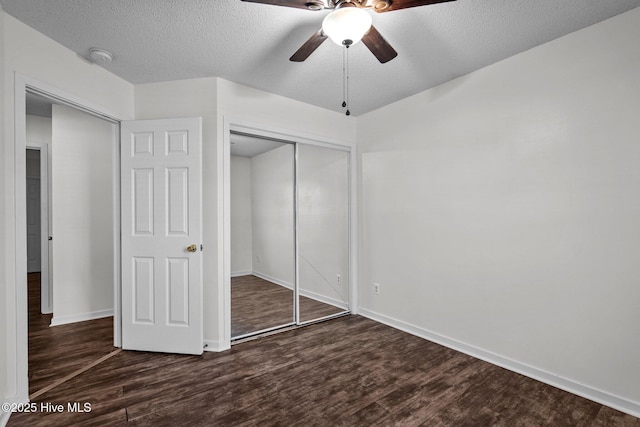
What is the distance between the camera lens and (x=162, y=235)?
2699 mm

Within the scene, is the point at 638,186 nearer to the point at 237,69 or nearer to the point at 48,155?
Answer: the point at 237,69

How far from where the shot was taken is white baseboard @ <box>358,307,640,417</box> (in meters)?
1.93

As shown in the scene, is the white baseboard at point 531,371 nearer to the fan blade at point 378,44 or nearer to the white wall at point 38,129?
the fan blade at point 378,44

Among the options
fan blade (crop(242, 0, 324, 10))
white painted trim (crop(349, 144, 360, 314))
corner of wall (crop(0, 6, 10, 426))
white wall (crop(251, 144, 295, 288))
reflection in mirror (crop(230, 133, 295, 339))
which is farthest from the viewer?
white painted trim (crop(349, 144, 360, 314))

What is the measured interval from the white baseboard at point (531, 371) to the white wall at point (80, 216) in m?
3.56

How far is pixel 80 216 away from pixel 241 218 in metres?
2.00

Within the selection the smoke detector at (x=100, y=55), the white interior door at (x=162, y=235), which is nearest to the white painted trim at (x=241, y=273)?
the white interior door at (x=162, y=235)

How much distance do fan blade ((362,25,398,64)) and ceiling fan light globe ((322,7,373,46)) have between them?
92 mm

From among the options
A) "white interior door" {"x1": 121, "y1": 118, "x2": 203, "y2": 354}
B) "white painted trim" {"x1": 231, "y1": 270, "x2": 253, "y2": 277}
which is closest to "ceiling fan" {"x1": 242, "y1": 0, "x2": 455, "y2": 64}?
"white interior door" {"x1": 121, "y1": 118, "x2": 203, "y2": 354}

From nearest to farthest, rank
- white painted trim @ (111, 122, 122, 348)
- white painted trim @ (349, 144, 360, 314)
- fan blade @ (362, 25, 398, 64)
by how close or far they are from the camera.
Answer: fan blade @ (362, 25, 398, 64), white painted trim @ (111, 122, 122, 348), white painted trim @ (349, 144, 360, 314)

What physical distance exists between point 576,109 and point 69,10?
344 cm

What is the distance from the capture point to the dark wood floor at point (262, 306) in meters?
3.22

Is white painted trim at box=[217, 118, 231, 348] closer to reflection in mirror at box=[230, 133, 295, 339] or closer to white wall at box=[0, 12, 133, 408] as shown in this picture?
reflection in mirror at box=[230, 133, 295, 339]

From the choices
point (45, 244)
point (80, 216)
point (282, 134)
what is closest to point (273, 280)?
point (282, 134)
